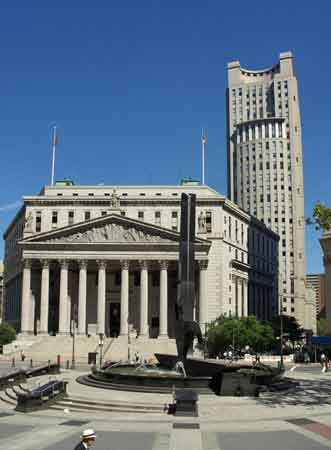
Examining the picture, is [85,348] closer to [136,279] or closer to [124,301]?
[124,301]

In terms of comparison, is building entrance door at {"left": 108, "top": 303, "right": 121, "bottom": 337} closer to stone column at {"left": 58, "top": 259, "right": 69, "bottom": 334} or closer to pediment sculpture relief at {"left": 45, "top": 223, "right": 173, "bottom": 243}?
stone column at {"left": 58, "top": 259, "right": 69, "bottom": 334}

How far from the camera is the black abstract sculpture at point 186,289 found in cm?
3444

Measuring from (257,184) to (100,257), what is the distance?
7978cm

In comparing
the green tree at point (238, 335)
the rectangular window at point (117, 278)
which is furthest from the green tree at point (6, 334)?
the green tree at point (238, 335)

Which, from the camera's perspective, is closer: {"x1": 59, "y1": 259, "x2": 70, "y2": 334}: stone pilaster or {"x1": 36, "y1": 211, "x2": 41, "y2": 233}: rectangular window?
{"x1": 59, "y1": 259, "x2": 70, "y2": 334}: stone pilaster

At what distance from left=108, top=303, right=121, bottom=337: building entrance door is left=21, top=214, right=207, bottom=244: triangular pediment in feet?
50.7

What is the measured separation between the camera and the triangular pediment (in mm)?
90812

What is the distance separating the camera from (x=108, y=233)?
91.7m

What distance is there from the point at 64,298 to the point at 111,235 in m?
12.7

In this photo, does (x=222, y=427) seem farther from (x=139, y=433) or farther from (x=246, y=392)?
(x=246, y=392)

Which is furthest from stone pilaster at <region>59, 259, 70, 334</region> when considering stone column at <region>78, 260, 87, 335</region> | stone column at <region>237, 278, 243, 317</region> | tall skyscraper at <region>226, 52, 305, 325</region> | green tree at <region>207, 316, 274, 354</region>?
tall skyscraper at <region>226, 52, 305, 325</region>

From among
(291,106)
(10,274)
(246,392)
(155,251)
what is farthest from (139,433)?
(291,106)

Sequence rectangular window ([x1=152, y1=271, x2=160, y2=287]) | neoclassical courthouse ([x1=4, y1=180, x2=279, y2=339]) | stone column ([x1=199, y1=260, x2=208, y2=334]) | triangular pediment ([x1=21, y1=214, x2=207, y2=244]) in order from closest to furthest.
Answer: stone column ([x1=199, y1=260, x2=208, y2=334])
neoclassical courthouse ([x1=4, y1=180, x2=279, y2=339])
triangular pediment ([x1=21, y1=214, x2=207, y2=244])
rectangular window ([x1=152, y1=271, x2=160, y2=287])

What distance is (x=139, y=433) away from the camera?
22703 mm
